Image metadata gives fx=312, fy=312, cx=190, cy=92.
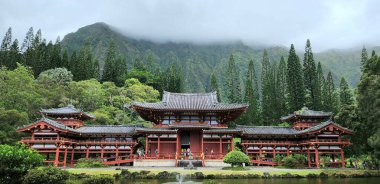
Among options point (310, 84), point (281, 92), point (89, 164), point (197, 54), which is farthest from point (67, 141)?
point (197, 54)

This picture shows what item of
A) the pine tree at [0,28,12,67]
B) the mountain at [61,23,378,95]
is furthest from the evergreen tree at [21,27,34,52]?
the mountain at [61,23,378,95]

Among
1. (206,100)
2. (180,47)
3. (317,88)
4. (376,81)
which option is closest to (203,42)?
(180,47)

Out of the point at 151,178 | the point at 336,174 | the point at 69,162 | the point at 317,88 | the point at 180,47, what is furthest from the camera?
the point at 180,47

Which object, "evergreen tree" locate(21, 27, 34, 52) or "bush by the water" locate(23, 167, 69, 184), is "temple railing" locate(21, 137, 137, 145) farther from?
"evergreen tree" locate(21, 27, 34, 52)

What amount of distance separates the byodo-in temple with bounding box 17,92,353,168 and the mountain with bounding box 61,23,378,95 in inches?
3641

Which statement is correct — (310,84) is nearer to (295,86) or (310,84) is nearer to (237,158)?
(295,86)

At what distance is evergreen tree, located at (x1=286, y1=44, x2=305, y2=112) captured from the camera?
6006cm

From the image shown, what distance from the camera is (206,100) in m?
40.1

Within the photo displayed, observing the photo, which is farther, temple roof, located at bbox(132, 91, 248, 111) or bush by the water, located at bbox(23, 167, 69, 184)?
temple roof, located at bbox(132, 91, 248, 111)

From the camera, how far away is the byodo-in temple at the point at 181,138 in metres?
33.8

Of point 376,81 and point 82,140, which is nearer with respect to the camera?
point 376,81

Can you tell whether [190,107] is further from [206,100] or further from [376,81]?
[376,81]

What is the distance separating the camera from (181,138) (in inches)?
1473

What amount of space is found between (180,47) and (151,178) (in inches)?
5787
